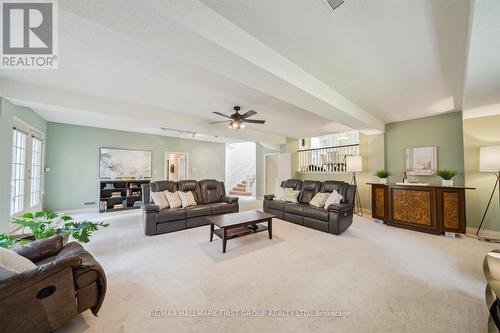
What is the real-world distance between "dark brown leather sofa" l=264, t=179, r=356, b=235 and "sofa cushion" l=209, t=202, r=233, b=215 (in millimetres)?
1075

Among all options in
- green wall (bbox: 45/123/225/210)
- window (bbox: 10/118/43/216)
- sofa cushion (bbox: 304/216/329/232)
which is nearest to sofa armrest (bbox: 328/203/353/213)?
sofa cushion (bbox: 304/216/329/232)

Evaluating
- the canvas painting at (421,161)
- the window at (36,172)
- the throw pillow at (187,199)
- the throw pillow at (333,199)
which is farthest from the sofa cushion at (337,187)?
the window at (36,172)

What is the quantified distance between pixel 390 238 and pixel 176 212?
13.6ft

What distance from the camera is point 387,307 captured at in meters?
1.71

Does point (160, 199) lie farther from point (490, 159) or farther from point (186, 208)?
point (490, 159)

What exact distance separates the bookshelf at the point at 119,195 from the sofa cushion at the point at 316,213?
533cm

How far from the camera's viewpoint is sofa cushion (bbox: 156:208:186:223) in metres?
3.63

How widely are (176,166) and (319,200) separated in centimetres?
626

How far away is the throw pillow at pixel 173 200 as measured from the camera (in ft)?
13.3

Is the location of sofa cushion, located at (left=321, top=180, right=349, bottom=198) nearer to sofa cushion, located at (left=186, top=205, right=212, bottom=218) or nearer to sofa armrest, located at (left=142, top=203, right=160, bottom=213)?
sofa cushion, located at (left=186, top=205, right=212, bottom=218)

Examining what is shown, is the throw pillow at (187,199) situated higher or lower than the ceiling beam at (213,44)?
lower

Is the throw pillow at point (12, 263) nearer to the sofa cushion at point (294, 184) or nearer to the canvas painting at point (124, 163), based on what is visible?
the sofa cushion at point (294, 184)

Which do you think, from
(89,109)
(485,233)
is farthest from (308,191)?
(89,109)

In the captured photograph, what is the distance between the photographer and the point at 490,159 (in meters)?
3.11
